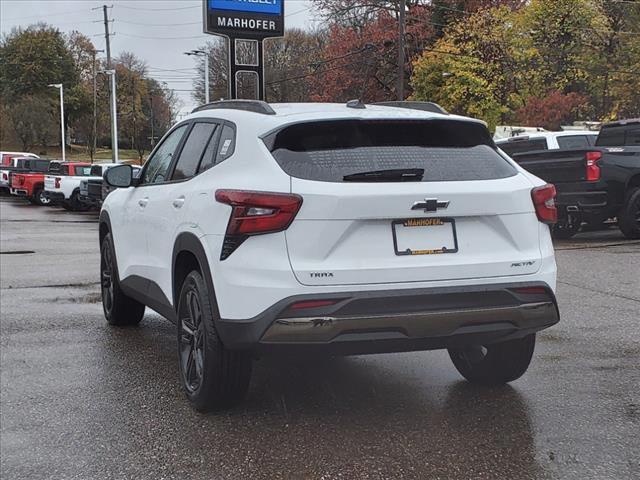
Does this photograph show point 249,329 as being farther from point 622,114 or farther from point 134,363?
point 622,114

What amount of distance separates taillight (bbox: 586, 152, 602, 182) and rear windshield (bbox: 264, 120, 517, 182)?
327 inches

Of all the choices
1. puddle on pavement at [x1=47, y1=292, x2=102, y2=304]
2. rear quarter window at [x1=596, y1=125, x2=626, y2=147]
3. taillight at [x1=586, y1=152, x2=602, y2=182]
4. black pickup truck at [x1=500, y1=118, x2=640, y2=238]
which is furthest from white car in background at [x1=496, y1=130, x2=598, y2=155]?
puddle on pavement at [x1=47, y1=292, x2=102, y2=304]

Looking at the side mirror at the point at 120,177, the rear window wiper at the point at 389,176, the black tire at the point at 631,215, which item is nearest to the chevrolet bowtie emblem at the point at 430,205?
the rear window wiper at the point at 389,176

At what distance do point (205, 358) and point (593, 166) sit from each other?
30.9 feet

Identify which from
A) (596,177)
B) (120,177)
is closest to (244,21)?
(596,177)

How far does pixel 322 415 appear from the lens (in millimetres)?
4281

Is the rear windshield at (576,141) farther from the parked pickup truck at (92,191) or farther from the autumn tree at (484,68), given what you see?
the autumn tree at (484,68)

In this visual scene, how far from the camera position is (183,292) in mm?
4379

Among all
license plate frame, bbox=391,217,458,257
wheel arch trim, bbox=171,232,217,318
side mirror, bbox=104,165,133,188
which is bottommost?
wheel arch trim, bbox=171,232,217,318

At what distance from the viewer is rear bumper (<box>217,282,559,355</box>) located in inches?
141

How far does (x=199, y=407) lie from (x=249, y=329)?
0.86 metres

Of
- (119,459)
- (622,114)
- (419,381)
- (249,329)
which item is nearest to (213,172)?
(249,329)

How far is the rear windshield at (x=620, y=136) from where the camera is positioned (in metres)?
13.4

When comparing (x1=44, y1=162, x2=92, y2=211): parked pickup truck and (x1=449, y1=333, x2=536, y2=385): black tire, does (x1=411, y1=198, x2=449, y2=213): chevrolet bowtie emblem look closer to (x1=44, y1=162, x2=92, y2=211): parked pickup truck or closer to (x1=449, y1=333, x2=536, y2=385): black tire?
(x1=449, y1=333, x2=536, y2=385): black tire
